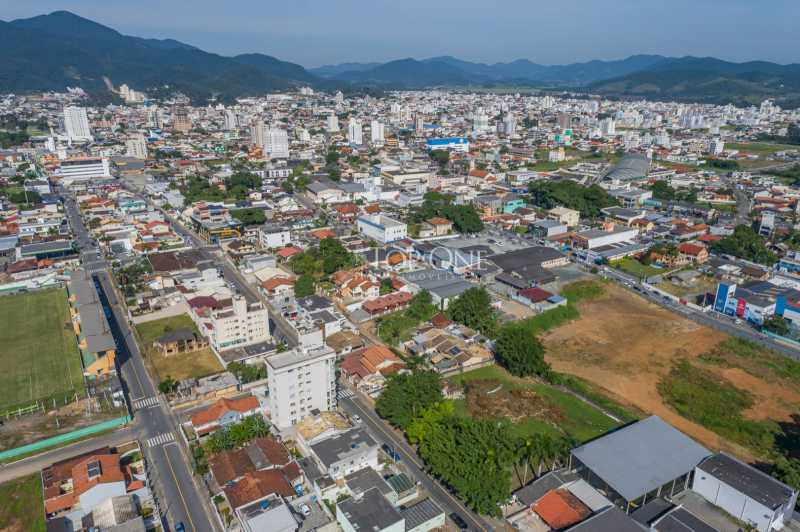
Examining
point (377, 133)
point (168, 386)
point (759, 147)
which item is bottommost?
point (168, 386)

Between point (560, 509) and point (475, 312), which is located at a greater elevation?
point (475, 312)

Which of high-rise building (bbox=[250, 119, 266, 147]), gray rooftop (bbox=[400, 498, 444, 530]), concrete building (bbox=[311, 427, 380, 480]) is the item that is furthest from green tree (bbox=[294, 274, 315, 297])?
high-rise building (bbox=[250, 119, 266, 147])

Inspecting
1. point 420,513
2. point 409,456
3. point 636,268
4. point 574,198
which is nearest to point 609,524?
point 420,513

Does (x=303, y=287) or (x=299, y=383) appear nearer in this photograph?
(x=299, y=383)

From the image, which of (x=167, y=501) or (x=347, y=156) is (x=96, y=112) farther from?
(x=167, y=501)

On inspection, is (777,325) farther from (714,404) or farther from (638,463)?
(638,463)

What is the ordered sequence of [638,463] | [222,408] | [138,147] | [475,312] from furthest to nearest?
[138,147]
[475,312]
[222,408]
[638,463]
